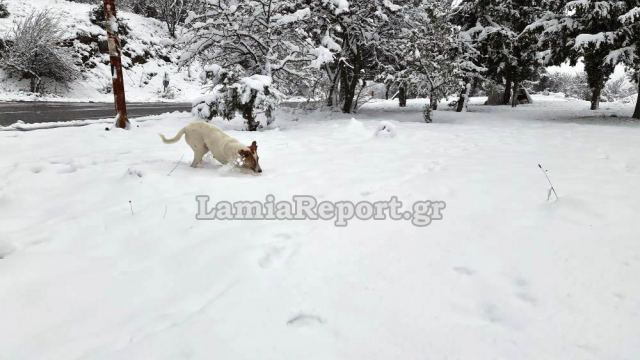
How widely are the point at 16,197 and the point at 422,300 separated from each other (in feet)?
14.3

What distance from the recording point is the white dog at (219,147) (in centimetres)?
538

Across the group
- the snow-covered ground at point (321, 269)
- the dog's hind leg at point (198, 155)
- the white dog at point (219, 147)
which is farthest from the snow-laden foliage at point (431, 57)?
the dog's hind leg at point (198, 155)

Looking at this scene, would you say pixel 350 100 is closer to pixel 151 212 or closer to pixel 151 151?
pixel 151 151

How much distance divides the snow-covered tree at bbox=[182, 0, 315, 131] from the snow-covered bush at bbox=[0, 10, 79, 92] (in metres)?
13.4

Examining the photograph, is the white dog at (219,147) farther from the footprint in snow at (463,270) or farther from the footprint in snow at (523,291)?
the footprint in snow at (523,291)

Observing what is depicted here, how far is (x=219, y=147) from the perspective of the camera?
569 centimetres

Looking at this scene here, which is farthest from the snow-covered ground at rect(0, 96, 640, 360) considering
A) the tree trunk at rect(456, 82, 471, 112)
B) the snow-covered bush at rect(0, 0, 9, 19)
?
the snow-covered bush at rect(0, 0, 9, 19)

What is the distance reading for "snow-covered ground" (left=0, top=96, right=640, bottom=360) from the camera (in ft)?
6.48

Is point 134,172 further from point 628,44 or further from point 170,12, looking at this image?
point 170,12

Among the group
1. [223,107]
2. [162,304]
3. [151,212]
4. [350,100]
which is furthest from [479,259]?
[350,100]

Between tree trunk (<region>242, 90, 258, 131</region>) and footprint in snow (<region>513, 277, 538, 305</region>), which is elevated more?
tree trunk (<region>242, 90, 258, 131</region>)

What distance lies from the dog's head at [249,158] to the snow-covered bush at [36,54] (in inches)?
801

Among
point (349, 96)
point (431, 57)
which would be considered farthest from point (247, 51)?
point (431, 57)

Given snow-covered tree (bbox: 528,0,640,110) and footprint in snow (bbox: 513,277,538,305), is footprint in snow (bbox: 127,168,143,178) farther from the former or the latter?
snow-covered tree (bbox: 528,0,640,110)
